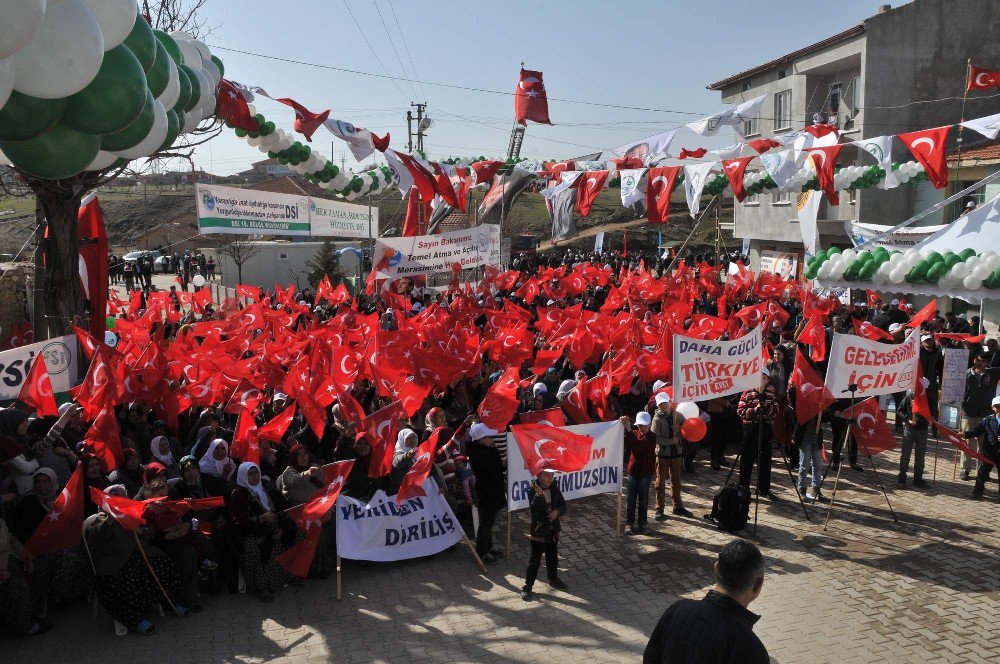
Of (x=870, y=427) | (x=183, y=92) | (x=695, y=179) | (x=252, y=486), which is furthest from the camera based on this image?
(x=695, y=179)

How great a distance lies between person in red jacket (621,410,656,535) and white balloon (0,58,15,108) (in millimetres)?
7375

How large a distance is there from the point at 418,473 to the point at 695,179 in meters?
12.0

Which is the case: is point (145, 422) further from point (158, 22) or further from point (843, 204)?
point (843, 204)

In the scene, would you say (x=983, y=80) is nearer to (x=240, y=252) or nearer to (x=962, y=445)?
(x=962, y=445)

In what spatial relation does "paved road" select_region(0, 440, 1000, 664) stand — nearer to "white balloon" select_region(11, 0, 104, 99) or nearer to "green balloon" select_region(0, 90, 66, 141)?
"green balloon" select_region(0, 90, 66, 141)

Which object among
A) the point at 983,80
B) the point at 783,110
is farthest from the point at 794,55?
the point at 983,80

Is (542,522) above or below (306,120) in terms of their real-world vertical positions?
below

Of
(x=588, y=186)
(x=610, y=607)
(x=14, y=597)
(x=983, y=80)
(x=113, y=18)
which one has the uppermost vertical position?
(x=983, y=80)

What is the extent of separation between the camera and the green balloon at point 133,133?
15.4ft

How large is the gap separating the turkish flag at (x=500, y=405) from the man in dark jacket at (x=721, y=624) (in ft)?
19.8

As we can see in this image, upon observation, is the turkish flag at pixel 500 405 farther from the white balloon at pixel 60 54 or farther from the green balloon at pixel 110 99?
the white balloon at pixel 60 54

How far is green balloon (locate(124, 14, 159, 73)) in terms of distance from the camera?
4918mm

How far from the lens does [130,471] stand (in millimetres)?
8539

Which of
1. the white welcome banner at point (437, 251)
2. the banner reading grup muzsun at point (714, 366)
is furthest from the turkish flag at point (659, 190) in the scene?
the banner reading grup muzsun at point (714, 366)
